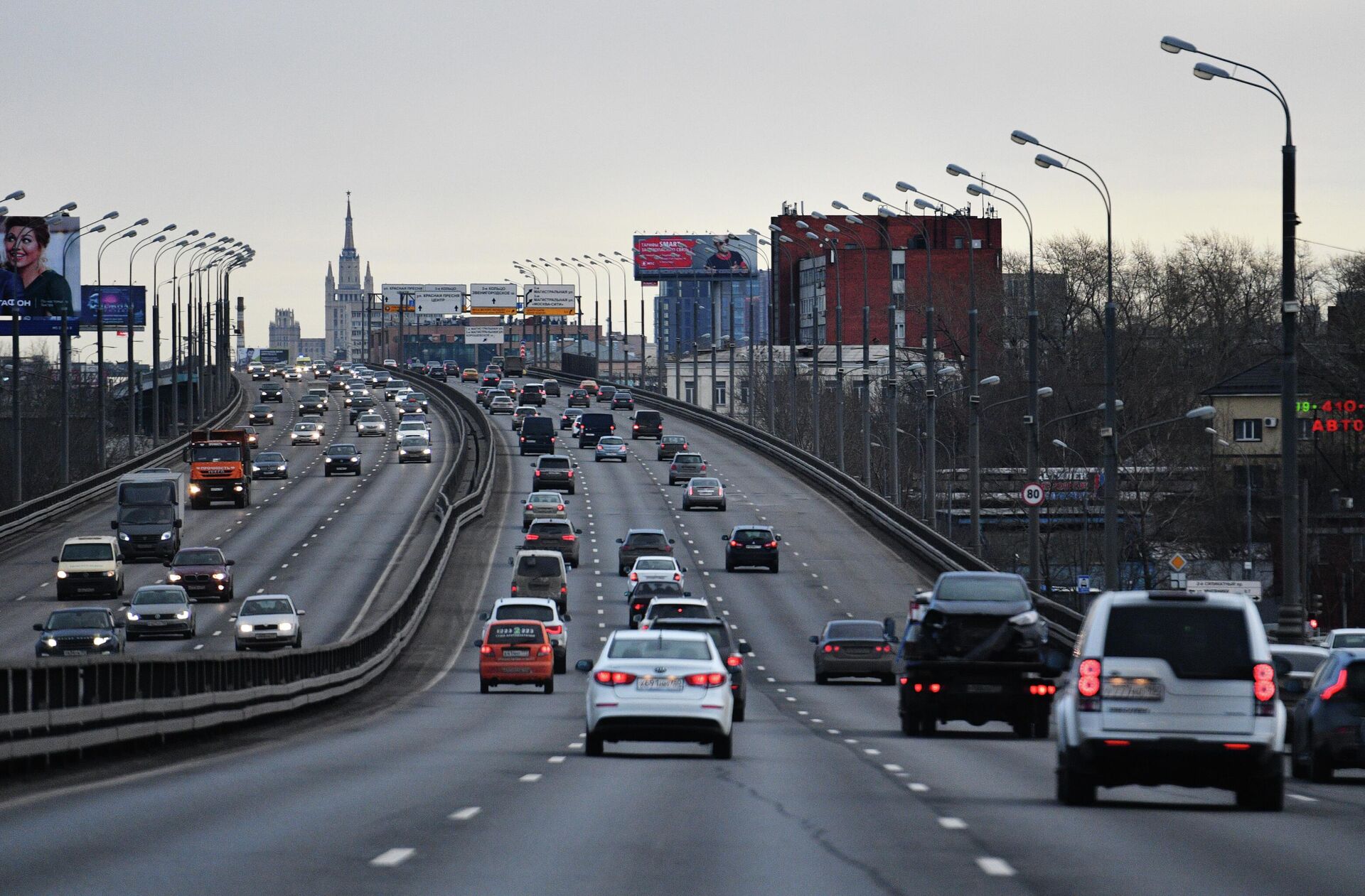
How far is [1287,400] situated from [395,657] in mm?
22340

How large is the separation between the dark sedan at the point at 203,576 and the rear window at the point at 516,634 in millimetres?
19953

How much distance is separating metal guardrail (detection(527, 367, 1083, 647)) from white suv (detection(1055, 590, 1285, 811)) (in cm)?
2459

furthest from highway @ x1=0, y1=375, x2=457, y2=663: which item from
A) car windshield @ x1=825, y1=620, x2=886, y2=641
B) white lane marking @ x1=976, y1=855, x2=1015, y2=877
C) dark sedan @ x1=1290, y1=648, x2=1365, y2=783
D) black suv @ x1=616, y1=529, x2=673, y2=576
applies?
white lane marking @ x1=976, y1=855, x2=1015, y2=877

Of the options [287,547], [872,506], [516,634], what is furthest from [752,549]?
[516,634]

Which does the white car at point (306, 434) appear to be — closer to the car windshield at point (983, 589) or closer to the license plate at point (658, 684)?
the car windshield at point (983, 589)

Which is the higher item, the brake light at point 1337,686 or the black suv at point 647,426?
the black suv at point 647,426

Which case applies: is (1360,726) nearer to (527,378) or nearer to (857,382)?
(857,382)

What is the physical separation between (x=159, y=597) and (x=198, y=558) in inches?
338

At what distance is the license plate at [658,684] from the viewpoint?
826 inches

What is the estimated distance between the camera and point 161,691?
2320cm

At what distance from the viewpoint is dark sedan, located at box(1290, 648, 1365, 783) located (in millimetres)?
Result: 18844

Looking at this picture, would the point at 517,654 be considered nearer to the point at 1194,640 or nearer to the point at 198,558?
the point at 198,558

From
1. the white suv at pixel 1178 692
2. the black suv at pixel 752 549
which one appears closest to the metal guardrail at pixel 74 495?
the black suv at pixel 752 549

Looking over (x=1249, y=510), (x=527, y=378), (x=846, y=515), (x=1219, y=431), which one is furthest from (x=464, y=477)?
(x=527, y=378)
